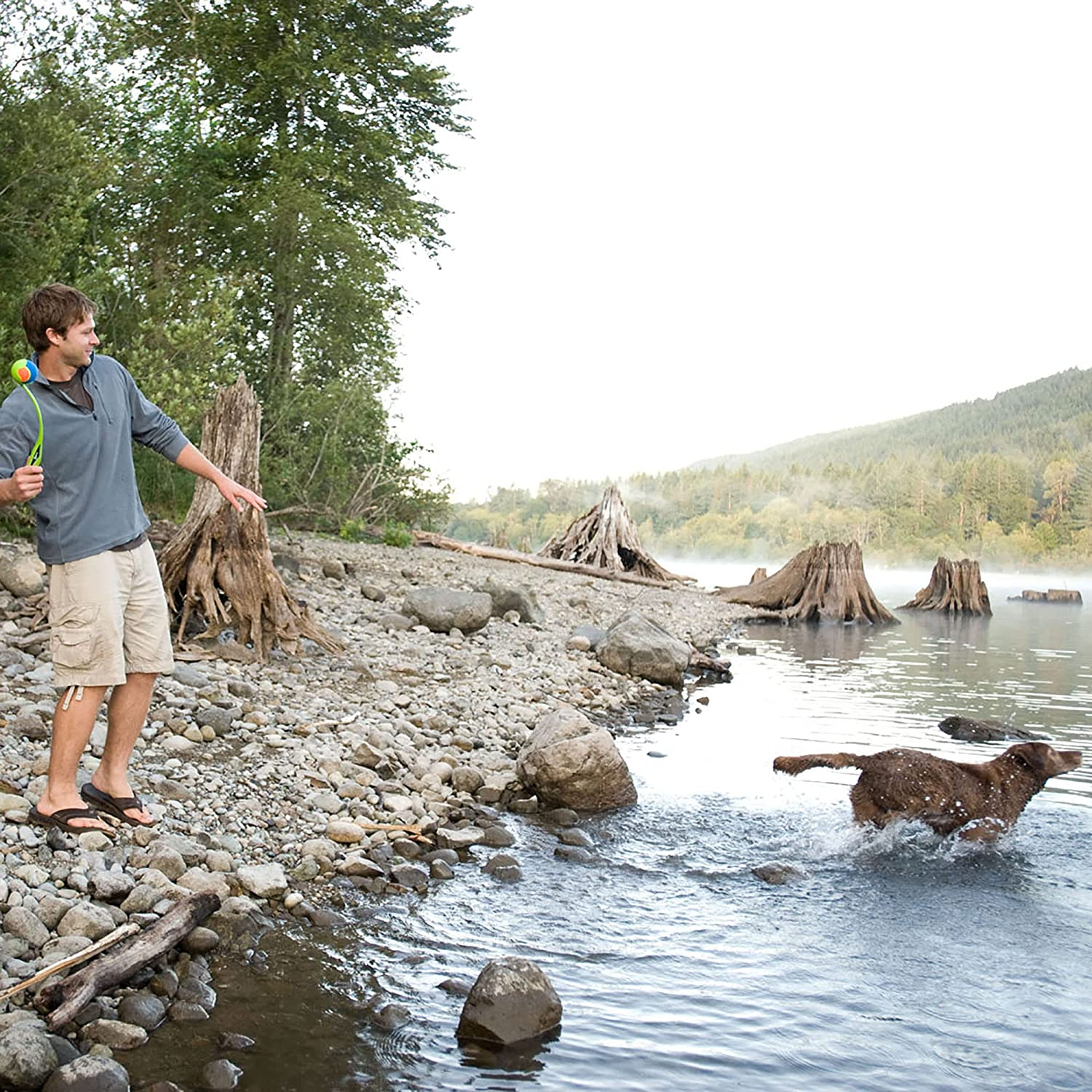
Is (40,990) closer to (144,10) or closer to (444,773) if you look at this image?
(444,773)

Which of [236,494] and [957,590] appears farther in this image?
[957,590]

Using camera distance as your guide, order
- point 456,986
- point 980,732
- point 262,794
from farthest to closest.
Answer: point 980,732, point 262,794, point 456,986

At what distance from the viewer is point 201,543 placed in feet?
27.9

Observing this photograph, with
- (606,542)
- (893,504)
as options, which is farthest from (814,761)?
(893,504)

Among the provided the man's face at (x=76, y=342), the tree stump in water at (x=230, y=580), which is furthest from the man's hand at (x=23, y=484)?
the tree stump in water at (x=230, y=580)

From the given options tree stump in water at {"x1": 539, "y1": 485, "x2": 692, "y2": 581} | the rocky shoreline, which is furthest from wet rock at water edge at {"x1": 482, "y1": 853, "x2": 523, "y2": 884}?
tree stump in water at {"x1": 539, "y1": 485, "x2": 692, "y2": 581}

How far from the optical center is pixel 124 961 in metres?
3.70

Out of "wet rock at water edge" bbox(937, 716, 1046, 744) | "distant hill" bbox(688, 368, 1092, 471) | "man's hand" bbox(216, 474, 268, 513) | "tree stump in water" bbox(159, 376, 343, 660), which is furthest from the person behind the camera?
"distant hill" bbox(688, 368, 1092, 471)

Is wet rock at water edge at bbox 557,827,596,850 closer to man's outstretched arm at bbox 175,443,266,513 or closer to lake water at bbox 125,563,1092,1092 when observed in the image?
lake water at bbox 125,563,1092,1092

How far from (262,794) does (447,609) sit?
5.62 m

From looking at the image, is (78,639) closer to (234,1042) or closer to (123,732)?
(123,732)

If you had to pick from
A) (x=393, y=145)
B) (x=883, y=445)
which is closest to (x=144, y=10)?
(x=393, y=145)

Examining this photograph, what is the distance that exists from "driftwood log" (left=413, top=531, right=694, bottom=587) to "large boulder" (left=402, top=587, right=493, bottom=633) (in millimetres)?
11410

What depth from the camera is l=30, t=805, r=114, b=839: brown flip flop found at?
179 inches
